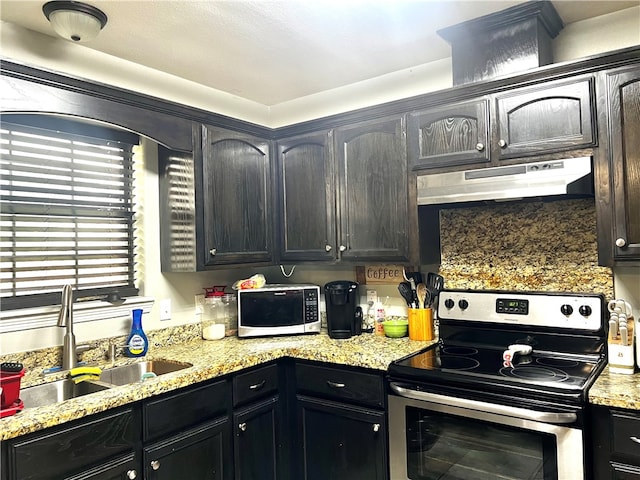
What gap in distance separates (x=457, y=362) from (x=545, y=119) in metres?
1.12

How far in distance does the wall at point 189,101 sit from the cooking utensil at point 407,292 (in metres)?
0.17

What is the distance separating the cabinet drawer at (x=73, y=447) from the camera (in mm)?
1506

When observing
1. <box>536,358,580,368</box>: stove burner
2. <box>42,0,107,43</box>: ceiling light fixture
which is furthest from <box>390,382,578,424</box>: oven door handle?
<box>42,0,107,43</box>: ceiling light fixture

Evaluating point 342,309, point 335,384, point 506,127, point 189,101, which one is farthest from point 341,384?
point 189,101

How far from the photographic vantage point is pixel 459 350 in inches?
91.2

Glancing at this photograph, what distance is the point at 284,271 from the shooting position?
129 inches

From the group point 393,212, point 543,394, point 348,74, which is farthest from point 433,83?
point 543,394

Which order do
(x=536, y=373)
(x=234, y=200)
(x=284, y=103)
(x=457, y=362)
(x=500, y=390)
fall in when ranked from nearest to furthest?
(x=500, y=390), (x=536, y=373), (x=457, y=362), (x=234, y=200), (x=284, y=103)

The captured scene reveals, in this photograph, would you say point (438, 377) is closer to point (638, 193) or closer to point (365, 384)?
point (365, 384)

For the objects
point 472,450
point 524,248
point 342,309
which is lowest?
point 472,450

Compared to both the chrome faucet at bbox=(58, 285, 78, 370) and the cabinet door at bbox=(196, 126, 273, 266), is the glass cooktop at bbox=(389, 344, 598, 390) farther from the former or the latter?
the chrome faucet at bbox=(58, 285, 78, 370)

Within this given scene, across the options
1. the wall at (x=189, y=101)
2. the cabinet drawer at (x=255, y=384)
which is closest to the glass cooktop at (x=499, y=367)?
the wall at (x=189, y=101)

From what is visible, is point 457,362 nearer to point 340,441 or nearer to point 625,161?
point 340,441

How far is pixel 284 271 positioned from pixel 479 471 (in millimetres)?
1807
